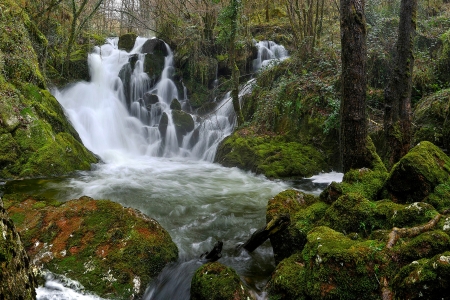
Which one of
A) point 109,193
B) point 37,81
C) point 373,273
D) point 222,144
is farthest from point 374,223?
point 37,81

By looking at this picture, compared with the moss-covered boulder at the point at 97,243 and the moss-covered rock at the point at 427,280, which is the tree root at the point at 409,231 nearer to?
the moss-covered rock at the point at 427,280

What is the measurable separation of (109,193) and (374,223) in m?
5.82

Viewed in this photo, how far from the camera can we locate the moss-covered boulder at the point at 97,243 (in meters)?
3.88

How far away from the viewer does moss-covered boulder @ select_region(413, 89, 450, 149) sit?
7.22 metres

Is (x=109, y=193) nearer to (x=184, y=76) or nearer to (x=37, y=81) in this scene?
(x=37, y=81)

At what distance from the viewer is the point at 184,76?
17.8 m

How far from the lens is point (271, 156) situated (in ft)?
32.7

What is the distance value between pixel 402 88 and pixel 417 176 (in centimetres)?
262

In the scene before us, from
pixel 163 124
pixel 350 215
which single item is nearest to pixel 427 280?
pixel 350 215

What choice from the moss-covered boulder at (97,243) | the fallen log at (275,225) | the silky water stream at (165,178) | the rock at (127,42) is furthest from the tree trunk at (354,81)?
the rock at (127,42)

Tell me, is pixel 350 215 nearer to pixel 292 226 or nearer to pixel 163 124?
pixel 292 226

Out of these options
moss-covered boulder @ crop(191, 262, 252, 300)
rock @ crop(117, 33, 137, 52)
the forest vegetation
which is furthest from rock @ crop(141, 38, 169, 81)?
moss-covered boulder @ crop(191, 262, 252, 300)

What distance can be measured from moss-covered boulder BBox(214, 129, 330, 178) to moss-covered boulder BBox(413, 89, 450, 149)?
275cm

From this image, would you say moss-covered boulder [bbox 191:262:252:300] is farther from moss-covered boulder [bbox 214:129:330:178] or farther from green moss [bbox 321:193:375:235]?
moss-covered boulder [bbox 214:129:330:178]
